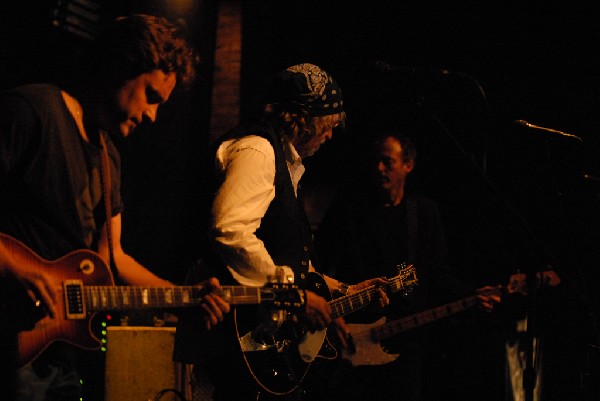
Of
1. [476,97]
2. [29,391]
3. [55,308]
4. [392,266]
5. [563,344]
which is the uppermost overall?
[476,97]

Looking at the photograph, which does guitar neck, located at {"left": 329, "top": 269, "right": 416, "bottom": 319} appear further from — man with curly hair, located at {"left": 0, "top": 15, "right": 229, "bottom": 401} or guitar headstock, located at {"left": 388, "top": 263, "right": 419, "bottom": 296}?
man with curly hair, located at {"left": 0, "top": 15, "right": 229, "bottom": 401}

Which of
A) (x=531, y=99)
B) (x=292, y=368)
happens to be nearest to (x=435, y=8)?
(x=531, y=99)

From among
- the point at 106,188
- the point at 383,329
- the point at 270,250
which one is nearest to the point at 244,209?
the point at 270,250

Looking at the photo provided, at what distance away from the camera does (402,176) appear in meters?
4.71

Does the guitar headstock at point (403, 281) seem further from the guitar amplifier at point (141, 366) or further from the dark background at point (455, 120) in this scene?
the guitar amplifier at point (141, 366)

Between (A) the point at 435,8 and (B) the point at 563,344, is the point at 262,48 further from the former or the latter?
(B) the point at 563,344

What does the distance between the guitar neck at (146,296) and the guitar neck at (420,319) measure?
1684mm

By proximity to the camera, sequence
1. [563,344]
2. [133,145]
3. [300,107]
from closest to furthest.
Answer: [300,107]
[133,145]
[563,344]

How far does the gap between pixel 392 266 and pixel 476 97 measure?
1810mm

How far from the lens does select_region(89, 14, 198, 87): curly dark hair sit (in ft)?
7.70

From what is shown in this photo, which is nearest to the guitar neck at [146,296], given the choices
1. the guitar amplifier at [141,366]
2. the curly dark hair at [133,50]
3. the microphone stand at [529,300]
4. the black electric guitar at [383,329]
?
the curly dark hair at [133,50]

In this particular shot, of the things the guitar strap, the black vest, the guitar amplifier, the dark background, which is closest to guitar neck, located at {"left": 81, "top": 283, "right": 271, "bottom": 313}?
the black vest

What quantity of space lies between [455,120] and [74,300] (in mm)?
3972

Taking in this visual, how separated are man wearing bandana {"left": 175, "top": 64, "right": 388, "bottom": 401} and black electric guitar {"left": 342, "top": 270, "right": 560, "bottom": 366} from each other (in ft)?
2.26
